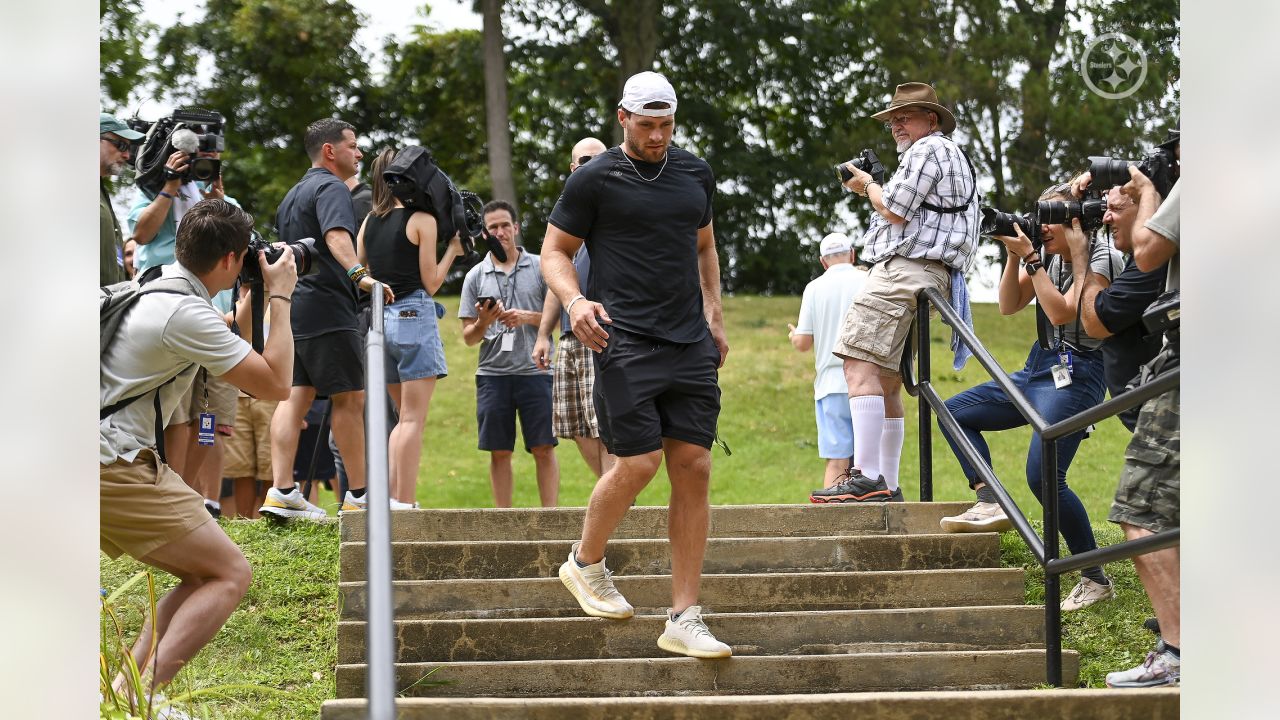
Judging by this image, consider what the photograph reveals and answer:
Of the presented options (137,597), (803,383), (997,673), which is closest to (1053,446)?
(997,673)

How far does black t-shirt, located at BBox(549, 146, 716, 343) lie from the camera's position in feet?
16.5

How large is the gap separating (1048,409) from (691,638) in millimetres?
1931

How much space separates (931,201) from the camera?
661cm

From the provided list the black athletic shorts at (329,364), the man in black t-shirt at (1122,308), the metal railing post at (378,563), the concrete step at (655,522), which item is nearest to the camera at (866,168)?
the concrete step at (655,522)

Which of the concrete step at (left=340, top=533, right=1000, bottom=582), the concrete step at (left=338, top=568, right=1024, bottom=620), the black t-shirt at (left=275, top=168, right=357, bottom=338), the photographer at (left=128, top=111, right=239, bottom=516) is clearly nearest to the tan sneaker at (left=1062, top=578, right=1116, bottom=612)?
the concrete step at (left=338, top=568, right=1024, bottom=620)

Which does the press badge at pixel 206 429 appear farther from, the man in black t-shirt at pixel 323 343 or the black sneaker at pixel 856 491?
the black sneaker at pixel 856 491

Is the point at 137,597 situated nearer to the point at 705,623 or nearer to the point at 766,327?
the point at 705,623

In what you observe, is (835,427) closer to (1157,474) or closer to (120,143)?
(1157,474)

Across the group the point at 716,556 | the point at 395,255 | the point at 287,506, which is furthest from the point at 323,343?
the point at 716,556

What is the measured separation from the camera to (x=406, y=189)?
6.91 metres

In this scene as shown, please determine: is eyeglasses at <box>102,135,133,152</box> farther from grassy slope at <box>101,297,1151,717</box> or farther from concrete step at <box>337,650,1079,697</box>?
concrete step at <box>337,650,1079,697</box>

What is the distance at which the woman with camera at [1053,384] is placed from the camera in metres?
5.65
